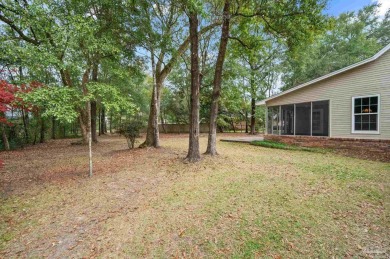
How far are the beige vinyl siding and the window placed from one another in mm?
139

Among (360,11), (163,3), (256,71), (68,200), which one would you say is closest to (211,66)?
(256,71)

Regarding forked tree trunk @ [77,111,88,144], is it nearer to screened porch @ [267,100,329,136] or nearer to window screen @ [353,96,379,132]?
screened porch @ [267,100,329,136]

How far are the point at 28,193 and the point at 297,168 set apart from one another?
719 centimetres

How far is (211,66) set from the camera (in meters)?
16.1

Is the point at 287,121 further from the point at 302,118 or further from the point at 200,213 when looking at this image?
the point at 200,213

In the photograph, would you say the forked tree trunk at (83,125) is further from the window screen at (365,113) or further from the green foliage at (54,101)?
the window screen at (365,113)

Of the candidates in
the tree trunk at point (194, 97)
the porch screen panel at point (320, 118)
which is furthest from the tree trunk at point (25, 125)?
the porch screen panel at point (320, 118)

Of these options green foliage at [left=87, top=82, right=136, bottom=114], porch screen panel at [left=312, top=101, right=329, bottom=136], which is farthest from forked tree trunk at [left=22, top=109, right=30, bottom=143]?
porch screen panel at [left=312, top=101, right=329, bottom=136]

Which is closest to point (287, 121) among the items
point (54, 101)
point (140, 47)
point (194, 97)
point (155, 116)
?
point (194, 97)

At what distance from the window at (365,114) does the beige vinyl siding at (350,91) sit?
0.46 ft

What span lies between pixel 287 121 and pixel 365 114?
4567 mm

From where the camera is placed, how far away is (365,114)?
8188mm

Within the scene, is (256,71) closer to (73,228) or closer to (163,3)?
(163,3)

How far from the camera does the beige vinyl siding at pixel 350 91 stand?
7656mm
